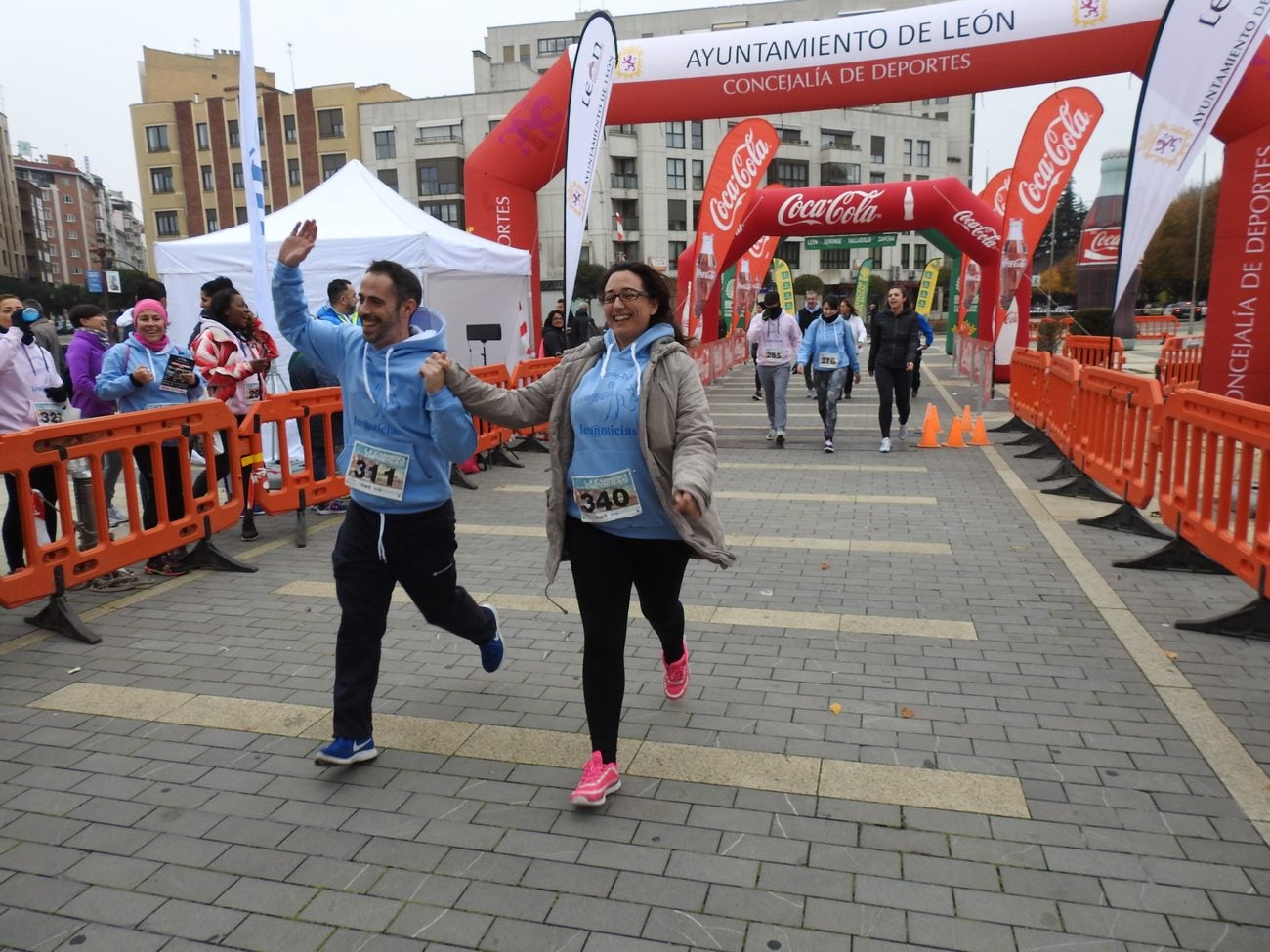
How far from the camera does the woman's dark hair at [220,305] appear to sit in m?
6.68

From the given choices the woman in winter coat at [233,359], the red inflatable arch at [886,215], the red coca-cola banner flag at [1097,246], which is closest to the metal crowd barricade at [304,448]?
the woman in winter coat at [233,359]

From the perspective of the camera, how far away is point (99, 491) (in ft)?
17.2

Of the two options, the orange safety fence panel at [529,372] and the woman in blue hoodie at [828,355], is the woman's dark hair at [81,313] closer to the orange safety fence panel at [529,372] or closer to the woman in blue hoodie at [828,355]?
the orange safety fence panel at [529,372]

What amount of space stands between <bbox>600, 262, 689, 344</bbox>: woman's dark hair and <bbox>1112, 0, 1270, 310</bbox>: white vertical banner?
4.70 meters

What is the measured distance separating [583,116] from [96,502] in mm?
5904

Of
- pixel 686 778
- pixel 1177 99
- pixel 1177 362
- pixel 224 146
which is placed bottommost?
pixel 686 778

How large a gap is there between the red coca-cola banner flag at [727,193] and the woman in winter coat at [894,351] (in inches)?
214

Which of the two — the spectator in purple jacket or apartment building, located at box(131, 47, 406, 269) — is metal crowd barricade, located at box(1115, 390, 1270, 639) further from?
apartment building, located at box(131, 47, 406, 269)

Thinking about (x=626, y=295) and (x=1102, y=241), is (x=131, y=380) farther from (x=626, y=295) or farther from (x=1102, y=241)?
(x=1102, y=241)

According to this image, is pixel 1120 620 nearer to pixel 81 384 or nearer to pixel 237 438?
pixel 237 438

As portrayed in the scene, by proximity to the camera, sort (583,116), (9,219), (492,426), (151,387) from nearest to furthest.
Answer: (151,387) < (583,116) < (492,426) < (9,219)

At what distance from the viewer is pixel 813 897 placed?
2.58 meters

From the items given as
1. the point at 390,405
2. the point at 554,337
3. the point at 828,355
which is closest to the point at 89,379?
the point at 390,405

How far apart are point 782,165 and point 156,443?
64.0 m
